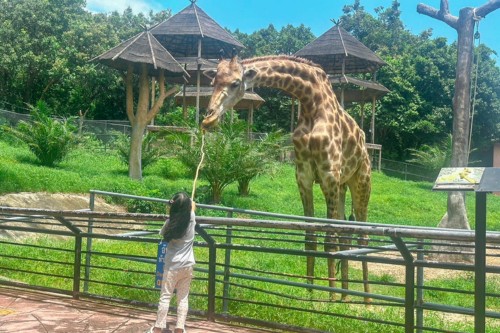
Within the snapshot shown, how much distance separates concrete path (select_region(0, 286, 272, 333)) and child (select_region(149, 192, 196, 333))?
284 mm

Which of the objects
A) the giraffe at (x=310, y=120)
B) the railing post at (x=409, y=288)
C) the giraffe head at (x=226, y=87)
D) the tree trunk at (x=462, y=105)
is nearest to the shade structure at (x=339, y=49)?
the tree trunk at (x=462, y=105)

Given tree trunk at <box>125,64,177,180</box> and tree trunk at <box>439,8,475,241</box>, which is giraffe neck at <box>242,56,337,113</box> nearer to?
tree trunk at <box>439,8,475,241</box>

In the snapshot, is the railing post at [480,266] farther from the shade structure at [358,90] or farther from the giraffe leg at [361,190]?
the shade structure at [358,90]

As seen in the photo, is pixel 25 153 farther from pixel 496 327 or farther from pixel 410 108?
pixel 410 108

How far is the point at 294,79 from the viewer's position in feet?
20.1

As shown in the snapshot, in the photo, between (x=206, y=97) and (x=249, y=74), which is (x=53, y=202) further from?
(x=206, y=97)

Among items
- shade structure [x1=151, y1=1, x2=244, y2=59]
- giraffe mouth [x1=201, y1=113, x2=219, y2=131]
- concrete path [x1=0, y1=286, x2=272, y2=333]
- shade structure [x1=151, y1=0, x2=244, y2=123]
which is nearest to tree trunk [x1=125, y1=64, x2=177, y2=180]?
shade structure [x1=151, y1=0, x2=244, y2=123]

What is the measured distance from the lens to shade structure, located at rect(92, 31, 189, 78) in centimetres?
1585

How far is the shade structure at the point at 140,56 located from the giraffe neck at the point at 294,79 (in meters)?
10.2

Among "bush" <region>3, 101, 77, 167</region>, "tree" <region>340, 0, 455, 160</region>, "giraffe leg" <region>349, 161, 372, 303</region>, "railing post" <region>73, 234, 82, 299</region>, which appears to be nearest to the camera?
"railing post" <region>73, 234, 82, 299</region>

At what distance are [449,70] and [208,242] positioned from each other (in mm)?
30583

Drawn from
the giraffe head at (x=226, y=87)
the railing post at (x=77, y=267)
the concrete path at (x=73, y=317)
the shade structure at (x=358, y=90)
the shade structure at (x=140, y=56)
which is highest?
the shade structure at (x=358, y=90)

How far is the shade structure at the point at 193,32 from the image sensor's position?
907 inches

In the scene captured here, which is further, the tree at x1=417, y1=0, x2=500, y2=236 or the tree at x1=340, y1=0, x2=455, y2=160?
the tree at x1=340, y1=0, x2=455, y2=160
